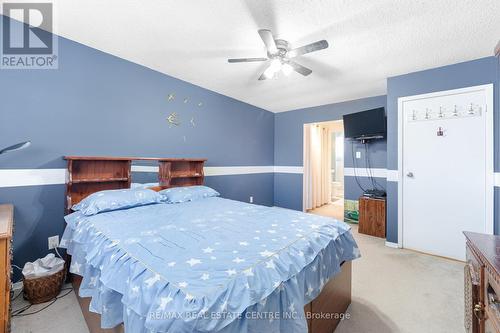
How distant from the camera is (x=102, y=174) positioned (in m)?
2.55

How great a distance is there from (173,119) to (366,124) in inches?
130

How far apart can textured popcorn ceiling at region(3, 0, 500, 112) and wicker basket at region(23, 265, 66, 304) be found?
237 cm

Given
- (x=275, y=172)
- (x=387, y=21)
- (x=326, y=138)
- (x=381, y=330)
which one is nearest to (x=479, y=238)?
(x=381, y=330)

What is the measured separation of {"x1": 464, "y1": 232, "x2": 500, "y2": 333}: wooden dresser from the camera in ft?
2.97

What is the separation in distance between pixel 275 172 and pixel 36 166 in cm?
438

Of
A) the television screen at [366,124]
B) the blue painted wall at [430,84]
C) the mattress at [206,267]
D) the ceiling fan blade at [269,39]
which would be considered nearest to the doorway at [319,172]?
the television screen at [366,124]

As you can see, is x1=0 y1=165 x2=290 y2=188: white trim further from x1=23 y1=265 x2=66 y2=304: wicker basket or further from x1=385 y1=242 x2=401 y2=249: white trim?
x1=385 y1=242 x2=401 y2=249: white trim

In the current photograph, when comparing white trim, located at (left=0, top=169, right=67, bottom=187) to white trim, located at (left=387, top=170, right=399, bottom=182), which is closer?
white trim, located at (left=0, top=169, right=67, bottom=187)

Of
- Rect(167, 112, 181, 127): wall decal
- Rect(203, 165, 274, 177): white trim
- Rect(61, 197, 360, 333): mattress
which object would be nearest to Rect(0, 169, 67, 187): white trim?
Rect(61, 197, 360, 333): mattress

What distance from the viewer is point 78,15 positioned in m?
1.98

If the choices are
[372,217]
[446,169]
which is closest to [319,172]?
[372,217]

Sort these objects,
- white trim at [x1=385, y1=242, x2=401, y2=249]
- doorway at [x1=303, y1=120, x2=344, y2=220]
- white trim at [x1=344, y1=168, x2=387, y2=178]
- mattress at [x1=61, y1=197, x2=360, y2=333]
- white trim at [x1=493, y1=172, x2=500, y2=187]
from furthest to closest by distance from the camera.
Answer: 1. doorway at [x1=303, y1=120, x2=344, y2=220]
2. white trim at [x1=344, y1=168, x2=387, y2=178]
3. white trim at [x1=385, y1=242, x2=401, y2=249]
4. white trim at [x1=493, y1=172, x2=500, y2=187]
5. mattress at [x1=61, y1=197, x2=360, y2=333]

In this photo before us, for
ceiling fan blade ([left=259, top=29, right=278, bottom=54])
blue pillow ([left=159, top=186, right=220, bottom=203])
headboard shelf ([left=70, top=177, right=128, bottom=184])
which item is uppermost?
ceiling fan blade ([left=259, top=29, right=278, bottom=54])

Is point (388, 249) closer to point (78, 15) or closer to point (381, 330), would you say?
point (381, 330)
